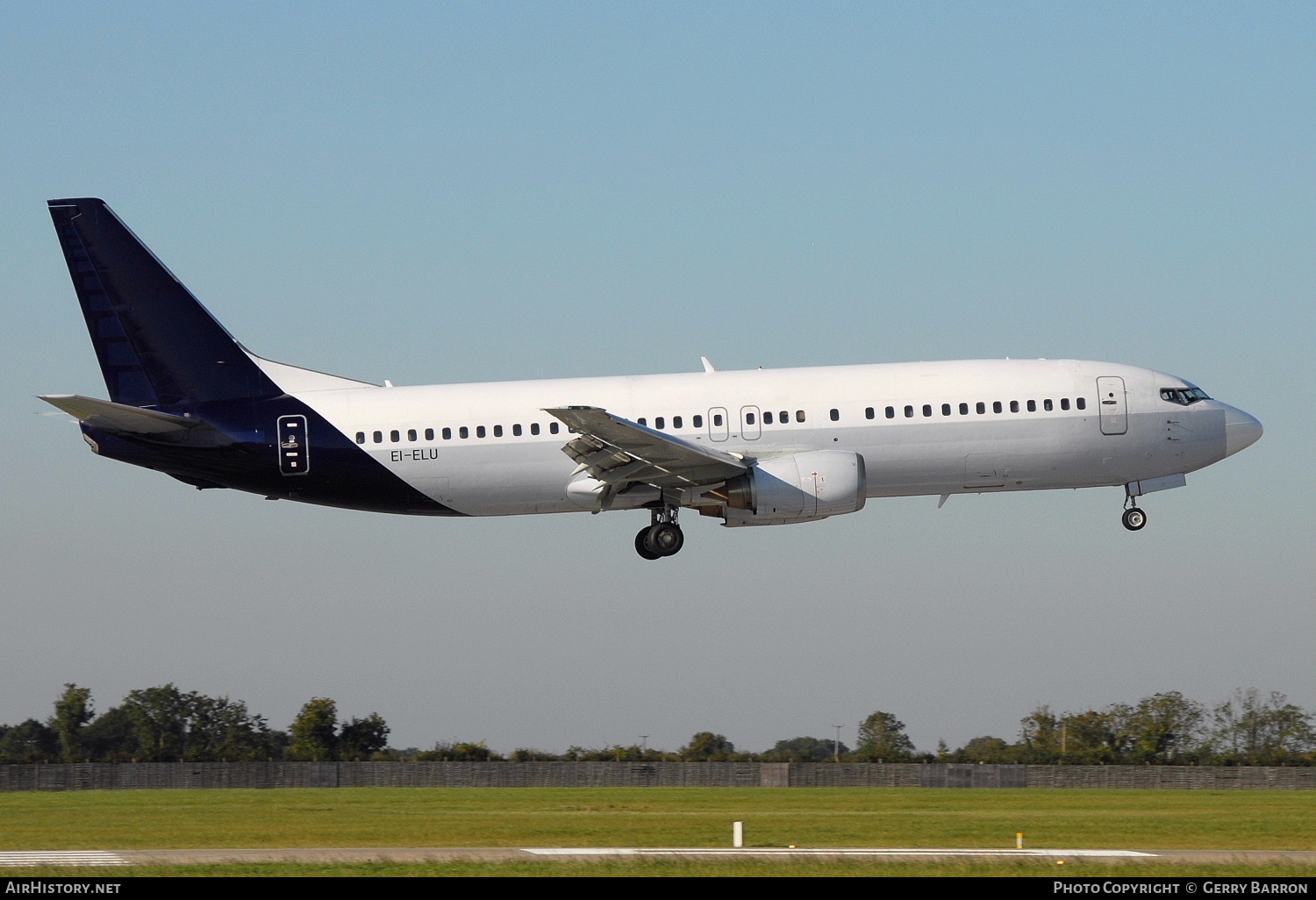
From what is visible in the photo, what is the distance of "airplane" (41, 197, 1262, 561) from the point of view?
41.3 metres

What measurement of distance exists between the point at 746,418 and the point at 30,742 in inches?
2163

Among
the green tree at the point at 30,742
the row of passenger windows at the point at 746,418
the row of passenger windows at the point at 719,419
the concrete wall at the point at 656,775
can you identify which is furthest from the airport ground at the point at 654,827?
→ the green tree at the point at 30,742

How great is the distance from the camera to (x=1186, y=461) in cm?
4341

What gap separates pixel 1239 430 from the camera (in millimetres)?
43781

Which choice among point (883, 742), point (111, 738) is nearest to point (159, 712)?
point (111, 738)

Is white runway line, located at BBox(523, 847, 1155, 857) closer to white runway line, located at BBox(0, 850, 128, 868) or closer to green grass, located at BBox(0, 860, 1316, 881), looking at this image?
green grass, located at BBox(0, 860, 1316, 881)

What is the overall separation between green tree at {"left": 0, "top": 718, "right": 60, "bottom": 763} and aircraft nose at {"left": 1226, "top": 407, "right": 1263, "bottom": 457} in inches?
1985

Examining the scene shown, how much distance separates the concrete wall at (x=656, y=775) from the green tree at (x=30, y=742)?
18.4 m

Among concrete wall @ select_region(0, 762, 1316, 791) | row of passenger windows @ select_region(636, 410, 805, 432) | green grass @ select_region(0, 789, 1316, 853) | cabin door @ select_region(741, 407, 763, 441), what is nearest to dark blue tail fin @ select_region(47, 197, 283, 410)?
row of passenger windows @ select_region(636, 410, 805, 432)

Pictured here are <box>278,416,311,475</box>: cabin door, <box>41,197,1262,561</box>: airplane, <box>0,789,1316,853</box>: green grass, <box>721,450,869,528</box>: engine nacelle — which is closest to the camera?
<box>0,789,1316,853</box>: green grass

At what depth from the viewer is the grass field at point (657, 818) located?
30922 mm

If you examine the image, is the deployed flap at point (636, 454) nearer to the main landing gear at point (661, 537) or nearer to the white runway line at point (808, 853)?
the main landing gear at point (661, 537)

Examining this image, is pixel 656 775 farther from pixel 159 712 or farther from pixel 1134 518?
pixel 159 712
